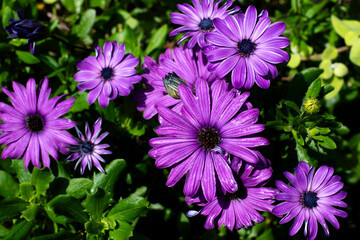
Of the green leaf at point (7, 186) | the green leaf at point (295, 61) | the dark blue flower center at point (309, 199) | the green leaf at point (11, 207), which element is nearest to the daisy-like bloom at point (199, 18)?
the dark blue flower center at point (309, 199)

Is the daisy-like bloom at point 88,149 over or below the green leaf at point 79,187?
over

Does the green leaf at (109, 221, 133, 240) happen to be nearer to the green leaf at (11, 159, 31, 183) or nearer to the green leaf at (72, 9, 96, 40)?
the green leaf at (11, 159, 31, 183)

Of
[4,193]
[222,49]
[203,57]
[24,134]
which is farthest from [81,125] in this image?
→ [222,49]

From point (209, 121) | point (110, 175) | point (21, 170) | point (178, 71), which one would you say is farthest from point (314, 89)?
point (21, 170)

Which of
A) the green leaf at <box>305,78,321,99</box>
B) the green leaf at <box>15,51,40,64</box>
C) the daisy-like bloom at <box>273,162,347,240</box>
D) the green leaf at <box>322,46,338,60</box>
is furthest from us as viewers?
the green leaf at <box>322,46,338,60</box>

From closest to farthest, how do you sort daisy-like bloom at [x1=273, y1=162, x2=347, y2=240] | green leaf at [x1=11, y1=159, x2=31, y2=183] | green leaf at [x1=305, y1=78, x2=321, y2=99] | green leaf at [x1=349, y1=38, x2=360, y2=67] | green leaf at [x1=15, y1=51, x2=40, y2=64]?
daisy-like bloom at [x1=273, y1=162, x2=347, y2=240], green leaf at [x1=305, y1=78, x2=321, y2=99], green leaf at [x1=11, y1=159, x2=31, y2=183], green leaf at [x1=15, y1=51, x2=40, y2=64], green leaf at [x1=349, y1=38, x2=360, y2=67]

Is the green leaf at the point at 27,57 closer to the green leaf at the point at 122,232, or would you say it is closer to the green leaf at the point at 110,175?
the green leaf at the point at 110,175

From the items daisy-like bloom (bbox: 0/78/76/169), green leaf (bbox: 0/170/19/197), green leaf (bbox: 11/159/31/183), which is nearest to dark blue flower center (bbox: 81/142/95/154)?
daisy-like bloom (bbox: 0/78/76/169)

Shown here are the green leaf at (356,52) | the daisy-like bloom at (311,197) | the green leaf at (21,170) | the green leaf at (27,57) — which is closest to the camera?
the daisy-like bloom at (311,197)
